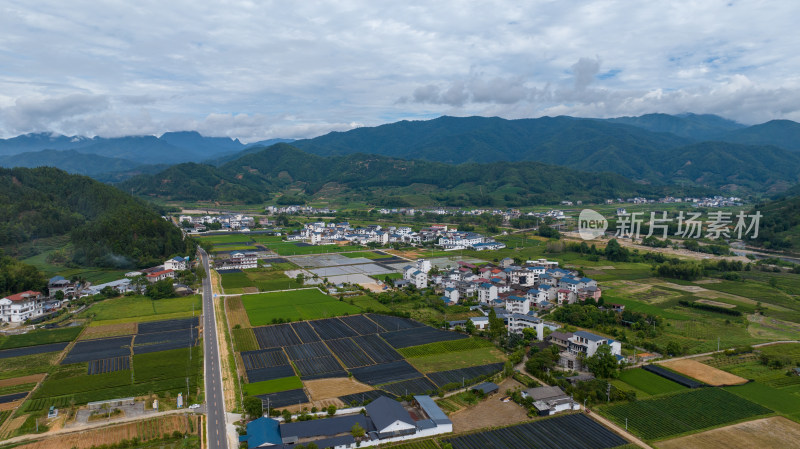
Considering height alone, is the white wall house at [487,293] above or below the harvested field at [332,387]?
above

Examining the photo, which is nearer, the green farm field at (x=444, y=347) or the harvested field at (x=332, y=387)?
the harvested field at (x=332, y=387)

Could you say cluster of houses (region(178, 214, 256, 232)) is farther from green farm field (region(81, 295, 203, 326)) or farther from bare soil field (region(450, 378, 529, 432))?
bare soil field (region(450, 378, 529, 432))

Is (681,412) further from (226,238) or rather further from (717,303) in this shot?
(226,238)

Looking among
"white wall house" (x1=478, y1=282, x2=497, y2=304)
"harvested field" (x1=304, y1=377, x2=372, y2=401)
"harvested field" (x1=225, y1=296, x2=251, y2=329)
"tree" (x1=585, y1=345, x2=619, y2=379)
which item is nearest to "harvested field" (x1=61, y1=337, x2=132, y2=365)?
"harvested field" (x1=225, y1=296, x2=251, y2=329)

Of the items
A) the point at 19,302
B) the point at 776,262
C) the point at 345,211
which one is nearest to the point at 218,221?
the point at 345,211

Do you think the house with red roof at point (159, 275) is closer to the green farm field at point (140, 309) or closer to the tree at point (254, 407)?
the green farm field at point (140, 309)

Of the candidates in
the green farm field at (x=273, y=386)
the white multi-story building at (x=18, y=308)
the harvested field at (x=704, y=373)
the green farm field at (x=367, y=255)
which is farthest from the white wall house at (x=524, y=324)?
the white multi-story building at (x=18, y=308)

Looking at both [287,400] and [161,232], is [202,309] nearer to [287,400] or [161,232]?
[287,400]

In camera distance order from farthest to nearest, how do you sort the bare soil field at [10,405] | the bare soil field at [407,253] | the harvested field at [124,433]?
the bare soil field at [407,253]
the bare soil field at [10,405]
the harvested field at [124,433]
